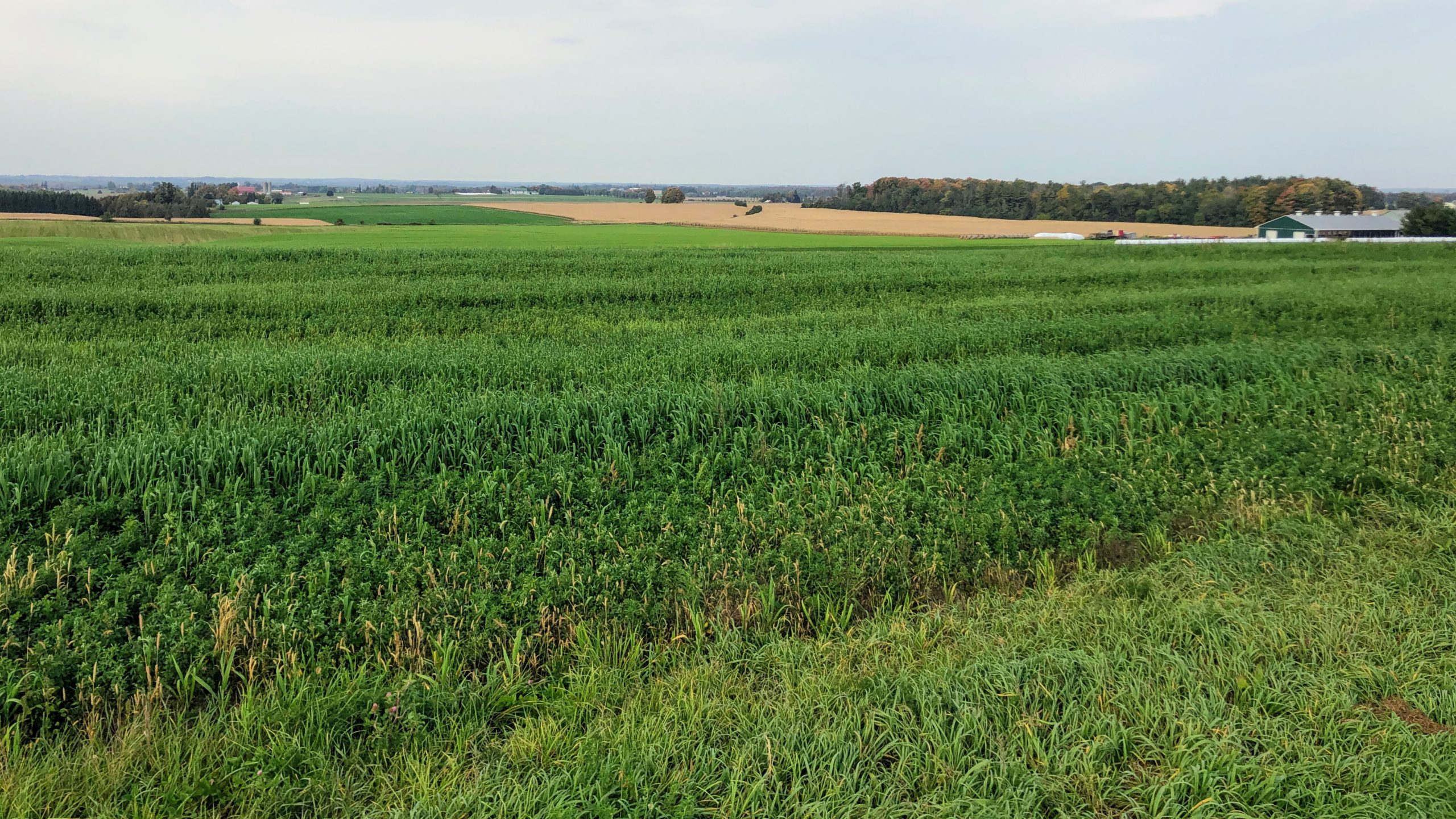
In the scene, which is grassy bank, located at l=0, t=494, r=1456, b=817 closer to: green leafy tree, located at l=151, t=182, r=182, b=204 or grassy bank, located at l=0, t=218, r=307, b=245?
grassy bank, located at l=0, t=218, r=307, b=245

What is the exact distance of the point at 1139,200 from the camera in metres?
83.9

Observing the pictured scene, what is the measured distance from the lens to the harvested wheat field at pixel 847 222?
6650cm

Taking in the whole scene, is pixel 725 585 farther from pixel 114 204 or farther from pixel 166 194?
pixel 166 194

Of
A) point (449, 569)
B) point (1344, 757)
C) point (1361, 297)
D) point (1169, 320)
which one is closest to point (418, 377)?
point (449, 569)

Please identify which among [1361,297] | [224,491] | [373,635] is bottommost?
[373,635]

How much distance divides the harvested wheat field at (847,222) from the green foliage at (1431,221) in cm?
1089

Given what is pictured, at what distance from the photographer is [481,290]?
62.8 feet

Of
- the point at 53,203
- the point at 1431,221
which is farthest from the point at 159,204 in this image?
the point at 1431,221

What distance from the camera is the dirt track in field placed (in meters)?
53.0

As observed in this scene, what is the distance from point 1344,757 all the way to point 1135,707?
2.68ft

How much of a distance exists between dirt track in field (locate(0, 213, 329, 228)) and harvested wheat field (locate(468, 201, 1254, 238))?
86.5 feet

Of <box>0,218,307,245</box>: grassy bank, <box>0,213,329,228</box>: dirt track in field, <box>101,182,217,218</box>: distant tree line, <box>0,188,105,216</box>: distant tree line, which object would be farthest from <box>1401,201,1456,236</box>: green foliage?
<box>0,188,105,216</box>: distant tree line

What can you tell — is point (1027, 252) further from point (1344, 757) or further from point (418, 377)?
point (1344, 757)

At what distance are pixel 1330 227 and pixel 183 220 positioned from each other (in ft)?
307
